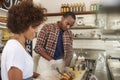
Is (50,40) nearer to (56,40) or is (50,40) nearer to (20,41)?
(56,40)

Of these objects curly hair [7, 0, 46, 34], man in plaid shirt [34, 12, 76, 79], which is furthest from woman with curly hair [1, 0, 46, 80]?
man in plaid shirt [34, 12, 76, 79]

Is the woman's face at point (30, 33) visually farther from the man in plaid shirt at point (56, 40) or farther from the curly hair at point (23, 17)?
the man in plaid shirt at point (56, 40)

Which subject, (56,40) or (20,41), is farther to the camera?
(56,40)

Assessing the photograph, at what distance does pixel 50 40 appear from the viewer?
2295 millimetres

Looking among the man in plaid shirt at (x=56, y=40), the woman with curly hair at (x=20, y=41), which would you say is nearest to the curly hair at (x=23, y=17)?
the woman with curly hair at (x=20, y=41)

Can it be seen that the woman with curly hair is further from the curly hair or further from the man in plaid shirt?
the man in plaid shirt

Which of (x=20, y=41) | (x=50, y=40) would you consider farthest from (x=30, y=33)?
(x=50, y=40)

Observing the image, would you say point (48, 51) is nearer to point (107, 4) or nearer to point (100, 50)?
point (107, 4)

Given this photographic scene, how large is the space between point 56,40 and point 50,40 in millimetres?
76

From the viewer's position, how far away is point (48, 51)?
227 centimetres

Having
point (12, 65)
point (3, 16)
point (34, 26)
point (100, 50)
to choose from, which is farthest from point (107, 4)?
point (100, 50)

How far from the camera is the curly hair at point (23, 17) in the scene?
3.58 feet

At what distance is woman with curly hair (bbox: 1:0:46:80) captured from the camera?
101cm

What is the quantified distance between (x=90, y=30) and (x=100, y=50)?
47 cm
